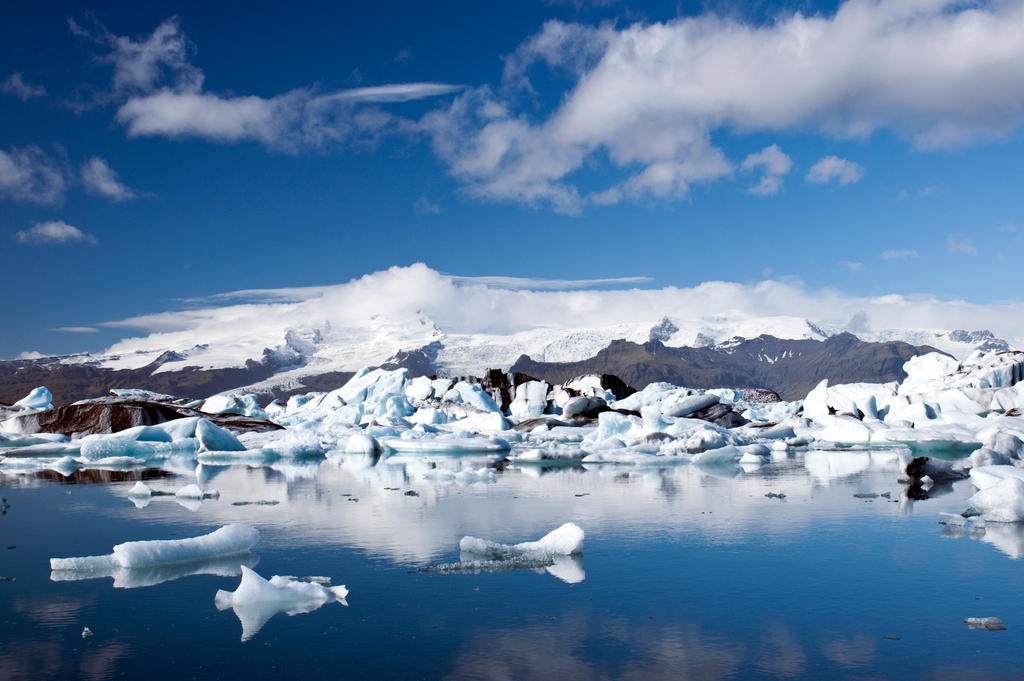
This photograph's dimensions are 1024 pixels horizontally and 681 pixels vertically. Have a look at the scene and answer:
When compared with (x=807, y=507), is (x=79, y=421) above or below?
above

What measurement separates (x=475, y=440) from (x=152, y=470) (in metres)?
9.97

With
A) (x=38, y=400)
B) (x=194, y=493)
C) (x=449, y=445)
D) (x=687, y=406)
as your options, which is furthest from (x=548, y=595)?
(x=38, y=400)

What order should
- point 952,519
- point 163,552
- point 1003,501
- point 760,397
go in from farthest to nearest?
point 760,397 < point 952,519 < point 1003,501 < point 163,552

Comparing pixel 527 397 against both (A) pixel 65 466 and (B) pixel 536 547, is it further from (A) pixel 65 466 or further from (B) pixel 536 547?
(B) pixel 536 547

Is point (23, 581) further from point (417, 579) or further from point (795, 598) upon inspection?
point (795, 598)

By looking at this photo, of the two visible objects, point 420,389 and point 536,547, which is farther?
point 420,389

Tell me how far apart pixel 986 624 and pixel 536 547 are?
3.63 metres

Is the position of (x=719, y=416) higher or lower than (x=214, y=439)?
lower

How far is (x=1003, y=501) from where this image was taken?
916 cm

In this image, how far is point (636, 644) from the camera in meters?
4.89

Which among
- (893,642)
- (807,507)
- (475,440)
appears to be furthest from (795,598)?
(475,440)

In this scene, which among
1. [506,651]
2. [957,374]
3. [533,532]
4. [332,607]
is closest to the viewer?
[506,651]

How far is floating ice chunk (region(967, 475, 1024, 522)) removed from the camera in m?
9.09

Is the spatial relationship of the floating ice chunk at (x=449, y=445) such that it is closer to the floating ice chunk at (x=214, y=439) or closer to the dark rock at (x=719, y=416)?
the floating ice chunk at (x=214, y=439)
